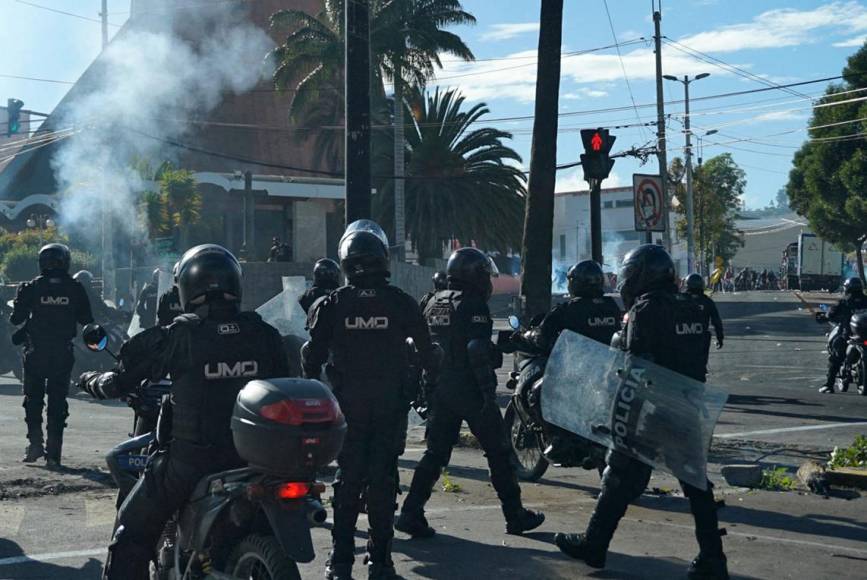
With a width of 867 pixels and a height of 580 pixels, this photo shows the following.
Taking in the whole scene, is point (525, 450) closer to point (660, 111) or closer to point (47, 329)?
point (47, 329)

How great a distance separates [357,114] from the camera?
11.4 meters

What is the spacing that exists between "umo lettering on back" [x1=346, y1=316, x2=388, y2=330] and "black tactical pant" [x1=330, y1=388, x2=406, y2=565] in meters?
0.34

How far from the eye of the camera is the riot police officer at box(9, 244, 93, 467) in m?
10.2

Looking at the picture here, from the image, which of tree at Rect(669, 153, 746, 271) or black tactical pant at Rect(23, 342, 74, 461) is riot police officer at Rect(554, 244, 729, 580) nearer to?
black tactical pant at Rect(23, 342, 74, 461)

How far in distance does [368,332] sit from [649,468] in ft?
5.51

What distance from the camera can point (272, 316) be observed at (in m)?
11.0

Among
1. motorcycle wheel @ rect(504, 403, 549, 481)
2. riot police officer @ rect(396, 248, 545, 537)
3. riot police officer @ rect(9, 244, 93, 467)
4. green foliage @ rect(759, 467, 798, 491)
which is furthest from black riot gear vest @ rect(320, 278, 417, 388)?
riot police officer @ rect(9, 244, 93, 467)

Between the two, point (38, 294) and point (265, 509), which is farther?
point (38, 294)

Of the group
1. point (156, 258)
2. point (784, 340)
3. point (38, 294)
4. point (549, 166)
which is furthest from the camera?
point (156, 258)

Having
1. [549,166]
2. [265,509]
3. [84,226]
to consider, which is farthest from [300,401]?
[84,226]

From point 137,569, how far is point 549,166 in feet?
30.3

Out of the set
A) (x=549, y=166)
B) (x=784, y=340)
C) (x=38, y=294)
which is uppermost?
(x=549, y=166)

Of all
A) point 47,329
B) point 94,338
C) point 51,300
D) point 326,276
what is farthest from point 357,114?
point 94,338

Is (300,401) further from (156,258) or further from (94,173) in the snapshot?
(94,173)
